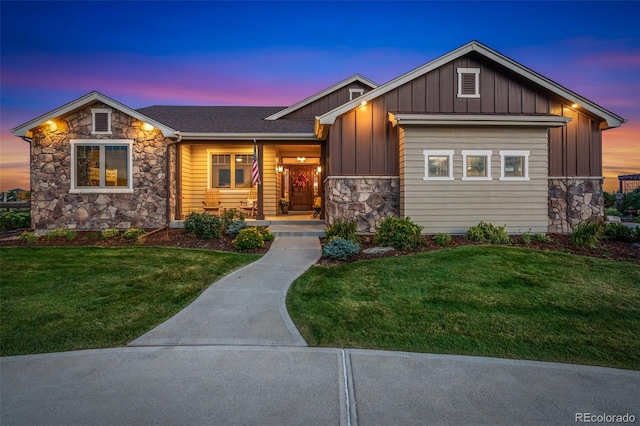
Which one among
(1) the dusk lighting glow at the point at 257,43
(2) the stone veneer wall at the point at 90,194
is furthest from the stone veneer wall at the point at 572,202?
(2) the stone veneer wall at the point at 90,194

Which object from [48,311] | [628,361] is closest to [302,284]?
[48,311]

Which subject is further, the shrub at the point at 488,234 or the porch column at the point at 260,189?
the porch column at the point at 260,189

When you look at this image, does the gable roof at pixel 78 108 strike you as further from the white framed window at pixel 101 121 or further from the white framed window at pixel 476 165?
the white framed window at pixel 476 165

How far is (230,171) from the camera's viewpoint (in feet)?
49.9

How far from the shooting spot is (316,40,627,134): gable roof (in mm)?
10930

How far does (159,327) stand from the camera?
4.43 m

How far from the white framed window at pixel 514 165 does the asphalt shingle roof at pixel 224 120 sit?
6969 millimetres

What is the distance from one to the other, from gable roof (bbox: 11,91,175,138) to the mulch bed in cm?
352

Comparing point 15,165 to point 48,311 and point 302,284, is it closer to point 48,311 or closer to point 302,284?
point 48,311

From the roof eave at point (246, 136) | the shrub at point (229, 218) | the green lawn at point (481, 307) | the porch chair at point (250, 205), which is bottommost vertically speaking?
the green lawn at point (481, 307)

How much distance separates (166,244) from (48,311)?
5119mm

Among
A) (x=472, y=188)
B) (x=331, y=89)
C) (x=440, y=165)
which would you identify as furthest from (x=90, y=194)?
(x=472, y=188)

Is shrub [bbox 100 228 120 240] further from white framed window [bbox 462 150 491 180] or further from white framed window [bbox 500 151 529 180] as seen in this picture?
white framed window [bbox 500 151 529 180]

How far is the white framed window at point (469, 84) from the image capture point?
11.3m
